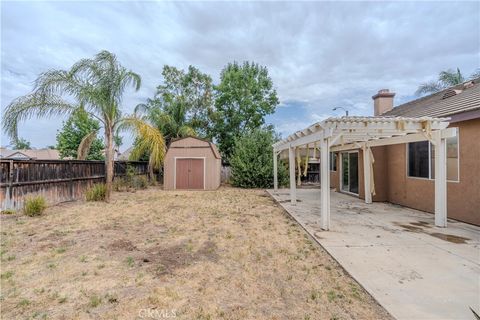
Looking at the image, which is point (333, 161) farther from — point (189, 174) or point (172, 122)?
point (172, 122)

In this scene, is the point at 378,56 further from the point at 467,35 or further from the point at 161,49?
the point at 161,49

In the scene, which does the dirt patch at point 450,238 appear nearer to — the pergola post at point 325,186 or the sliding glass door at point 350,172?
the pergola post at point 325,186

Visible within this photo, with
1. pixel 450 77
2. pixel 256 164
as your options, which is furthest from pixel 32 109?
pixel 450 77

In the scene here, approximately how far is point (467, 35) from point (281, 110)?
49.1 feet

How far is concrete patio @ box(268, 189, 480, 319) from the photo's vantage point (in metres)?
2.62

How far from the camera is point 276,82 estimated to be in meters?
22.8

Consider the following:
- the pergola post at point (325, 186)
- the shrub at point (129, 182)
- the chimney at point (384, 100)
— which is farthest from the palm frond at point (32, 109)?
the chimney at point (384, 100)

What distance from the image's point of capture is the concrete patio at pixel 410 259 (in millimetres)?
2619

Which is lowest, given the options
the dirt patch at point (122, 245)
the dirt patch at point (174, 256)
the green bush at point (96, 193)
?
the dirt patch at point (174, 256)

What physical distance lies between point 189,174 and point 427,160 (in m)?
10.9

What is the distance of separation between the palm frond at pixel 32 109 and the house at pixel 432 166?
1084cm

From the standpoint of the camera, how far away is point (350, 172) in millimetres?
11141

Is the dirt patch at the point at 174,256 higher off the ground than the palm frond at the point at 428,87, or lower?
lower

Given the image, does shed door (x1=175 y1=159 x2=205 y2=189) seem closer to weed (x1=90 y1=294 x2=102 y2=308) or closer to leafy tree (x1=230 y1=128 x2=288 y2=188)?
leafy tree (x1=230 y1=128 x2=288 y2=188)
